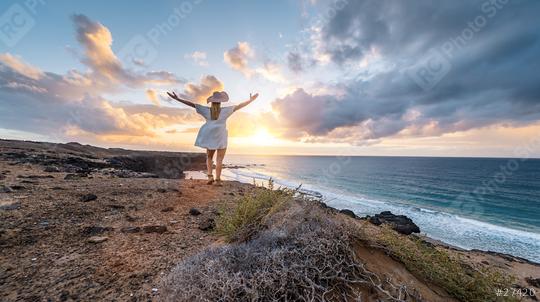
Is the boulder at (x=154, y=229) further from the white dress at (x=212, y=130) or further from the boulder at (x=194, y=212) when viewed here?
the white dress at (x=212, y=130)

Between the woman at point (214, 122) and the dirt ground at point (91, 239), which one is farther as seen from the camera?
the woman at point (214, 122)

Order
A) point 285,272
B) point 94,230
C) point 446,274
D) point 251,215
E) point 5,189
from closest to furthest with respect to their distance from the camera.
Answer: point 285,272
point 446,274
point 251,215
point 94,230
point 5,189

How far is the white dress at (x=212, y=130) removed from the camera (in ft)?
27.3

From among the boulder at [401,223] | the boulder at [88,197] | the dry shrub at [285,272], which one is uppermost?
the dry shrub at [285,272]

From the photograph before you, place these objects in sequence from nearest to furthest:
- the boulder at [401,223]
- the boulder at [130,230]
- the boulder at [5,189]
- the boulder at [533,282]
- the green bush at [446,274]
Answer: the green bush at [446,274] < the boulder at [130,230] < the boulder at [5,189] < the boulder at [533,282] < the boulder at [401,223]

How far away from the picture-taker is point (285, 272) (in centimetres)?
214

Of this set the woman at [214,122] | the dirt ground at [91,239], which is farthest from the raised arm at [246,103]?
the dirt ground at [91,239]

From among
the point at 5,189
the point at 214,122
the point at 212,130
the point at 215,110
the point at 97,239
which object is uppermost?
the point at 215,110

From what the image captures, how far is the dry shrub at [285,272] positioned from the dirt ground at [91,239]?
951 millimetres

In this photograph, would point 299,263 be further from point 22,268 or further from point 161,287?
point 22,268

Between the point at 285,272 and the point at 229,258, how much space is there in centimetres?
58

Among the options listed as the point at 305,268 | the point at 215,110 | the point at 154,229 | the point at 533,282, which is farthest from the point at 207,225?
the point at 533,282

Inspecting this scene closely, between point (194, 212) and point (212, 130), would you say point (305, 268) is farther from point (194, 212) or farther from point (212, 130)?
point (212, 130)

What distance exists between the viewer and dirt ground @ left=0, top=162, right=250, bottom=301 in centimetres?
294
